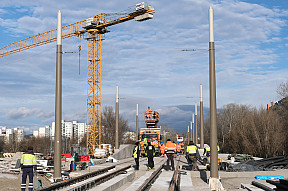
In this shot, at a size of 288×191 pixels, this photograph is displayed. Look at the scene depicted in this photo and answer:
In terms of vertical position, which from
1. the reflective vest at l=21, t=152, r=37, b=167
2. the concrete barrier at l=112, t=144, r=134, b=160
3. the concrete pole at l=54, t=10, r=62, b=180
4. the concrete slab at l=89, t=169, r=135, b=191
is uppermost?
the concrete pole at l=54, t=10, r=62, b=180

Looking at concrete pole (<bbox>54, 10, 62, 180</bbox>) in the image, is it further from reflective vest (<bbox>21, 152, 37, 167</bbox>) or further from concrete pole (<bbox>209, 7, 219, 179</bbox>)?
concrete pole (<bbox>209, 7, 219, 179</bbox>)

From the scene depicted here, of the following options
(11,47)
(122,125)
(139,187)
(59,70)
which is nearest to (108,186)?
(139,187)

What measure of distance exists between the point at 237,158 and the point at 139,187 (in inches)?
901

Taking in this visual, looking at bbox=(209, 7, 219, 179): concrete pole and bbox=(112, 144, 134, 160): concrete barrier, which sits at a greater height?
bbox=(209, 7, 219, 179): concrete pole

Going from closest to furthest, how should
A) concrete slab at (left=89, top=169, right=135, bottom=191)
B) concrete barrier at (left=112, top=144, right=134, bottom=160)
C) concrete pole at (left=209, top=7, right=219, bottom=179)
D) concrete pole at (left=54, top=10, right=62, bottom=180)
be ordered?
concrete slab at (left=89, top=169, right=135, bottom=191) → concrete pole at (left=209, top=7, right=219, bottom=179) → concrete pole at (left=54, top=10, right=62, bottom=180) → concrete barrier at (left=112, top=144, right=134, bottom=160)

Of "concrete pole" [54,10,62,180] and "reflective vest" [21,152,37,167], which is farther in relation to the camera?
"concrete pole" [54,10,62,180]

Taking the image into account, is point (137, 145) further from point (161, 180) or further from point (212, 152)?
point (212, 152)

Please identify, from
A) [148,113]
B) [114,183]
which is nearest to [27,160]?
[114,183]

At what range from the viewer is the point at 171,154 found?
71.5 ft

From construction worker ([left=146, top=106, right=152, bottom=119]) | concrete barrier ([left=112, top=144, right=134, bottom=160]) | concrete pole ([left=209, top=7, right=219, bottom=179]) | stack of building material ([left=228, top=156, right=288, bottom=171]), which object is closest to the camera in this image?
concrete pole ([left=209, top=7, right=219, bottom=179])

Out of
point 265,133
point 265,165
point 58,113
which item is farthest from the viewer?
point 265,133

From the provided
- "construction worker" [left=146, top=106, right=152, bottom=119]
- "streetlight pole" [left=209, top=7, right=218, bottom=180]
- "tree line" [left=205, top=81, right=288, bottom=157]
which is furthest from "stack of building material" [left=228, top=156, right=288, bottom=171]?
"tree line" [left=205, top=81, right=288, bottom=157]

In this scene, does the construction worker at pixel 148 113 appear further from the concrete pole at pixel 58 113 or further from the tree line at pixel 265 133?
the concrete pole at pixel 58 113

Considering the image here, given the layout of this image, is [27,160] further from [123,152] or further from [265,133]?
[265,133]
